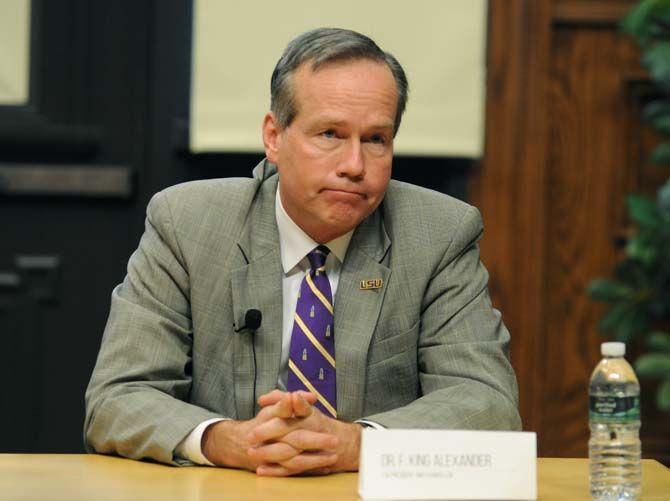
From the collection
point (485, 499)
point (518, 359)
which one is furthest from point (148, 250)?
point (518, 359)

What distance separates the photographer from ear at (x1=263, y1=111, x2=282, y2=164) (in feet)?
8.83

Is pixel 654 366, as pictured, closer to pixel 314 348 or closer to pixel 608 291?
pixel 608 291

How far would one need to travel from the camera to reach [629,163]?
449 centimetres

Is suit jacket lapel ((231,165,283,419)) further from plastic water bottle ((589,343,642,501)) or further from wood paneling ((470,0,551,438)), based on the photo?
wood paneling ((470,0,551,438))

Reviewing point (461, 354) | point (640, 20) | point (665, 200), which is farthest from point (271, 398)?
point (640, 20)

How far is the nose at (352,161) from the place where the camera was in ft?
8.10

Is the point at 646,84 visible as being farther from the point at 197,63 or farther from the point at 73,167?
the point at 73,167

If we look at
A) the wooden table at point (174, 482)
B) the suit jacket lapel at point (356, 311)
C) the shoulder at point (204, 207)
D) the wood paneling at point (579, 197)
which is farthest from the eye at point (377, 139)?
the wood paneling at point (579, 197)

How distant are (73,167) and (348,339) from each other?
2105 millimetres

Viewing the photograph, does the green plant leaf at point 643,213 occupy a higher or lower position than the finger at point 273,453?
higher

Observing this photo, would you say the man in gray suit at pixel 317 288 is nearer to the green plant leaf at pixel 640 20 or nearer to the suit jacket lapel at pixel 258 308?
the suit jacket lapel at pixel 258 308

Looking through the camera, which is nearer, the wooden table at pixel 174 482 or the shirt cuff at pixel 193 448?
the wooden table at pixel 174 482

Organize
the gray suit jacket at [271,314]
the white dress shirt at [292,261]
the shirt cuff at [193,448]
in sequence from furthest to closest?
the white dress shirt at [292,261], the gray suit jacket at [271,314], the shirt cuff at [193,448]

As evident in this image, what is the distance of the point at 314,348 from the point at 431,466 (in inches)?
30.4
